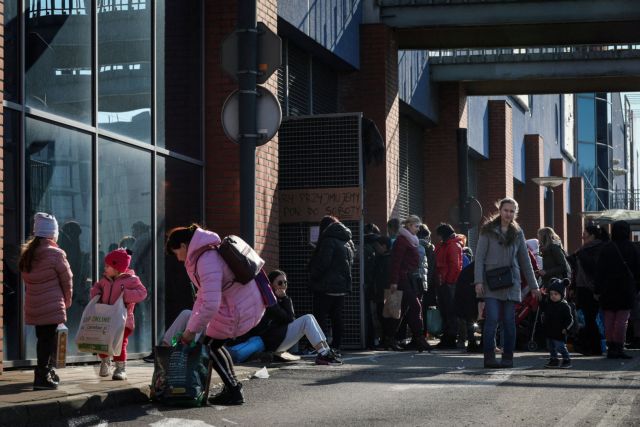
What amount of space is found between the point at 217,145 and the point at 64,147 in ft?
12.1

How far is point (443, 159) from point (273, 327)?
1480 cm

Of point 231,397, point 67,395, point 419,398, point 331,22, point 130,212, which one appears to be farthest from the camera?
point 331,22

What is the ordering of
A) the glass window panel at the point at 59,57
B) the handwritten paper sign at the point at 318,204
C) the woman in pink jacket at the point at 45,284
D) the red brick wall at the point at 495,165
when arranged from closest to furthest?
the woman in pink jacket at the point at 45,284 < the glass window panel at the point at 59,57 < the handwritten paper sign at the point at 318,204 < the red brick wall at the point at 495,165

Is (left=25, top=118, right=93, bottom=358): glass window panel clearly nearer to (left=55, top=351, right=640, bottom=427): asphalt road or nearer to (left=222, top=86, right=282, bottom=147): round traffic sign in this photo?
(left=222, top=86, right=282, bottom=147): round traffic sign

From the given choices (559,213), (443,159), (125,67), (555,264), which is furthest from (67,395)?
(559,213)

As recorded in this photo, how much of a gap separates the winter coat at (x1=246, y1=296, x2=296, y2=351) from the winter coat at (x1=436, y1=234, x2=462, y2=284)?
14.2 ft

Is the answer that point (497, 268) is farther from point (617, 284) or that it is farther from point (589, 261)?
point (589, 261)

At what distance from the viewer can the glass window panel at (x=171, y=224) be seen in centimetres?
1473

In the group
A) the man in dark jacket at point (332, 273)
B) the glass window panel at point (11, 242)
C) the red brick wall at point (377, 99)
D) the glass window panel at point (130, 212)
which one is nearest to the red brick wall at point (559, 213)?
the red brick wall at point (377, 99)

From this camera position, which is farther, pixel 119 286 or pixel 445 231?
pixel 445 231

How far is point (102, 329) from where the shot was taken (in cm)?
1061

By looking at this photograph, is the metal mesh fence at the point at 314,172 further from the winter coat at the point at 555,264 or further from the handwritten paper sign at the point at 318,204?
the winter coat at the point at 555,264

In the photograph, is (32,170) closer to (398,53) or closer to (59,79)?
(59,79)

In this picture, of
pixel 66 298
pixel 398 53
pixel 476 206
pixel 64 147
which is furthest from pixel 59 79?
pixel 476 206
